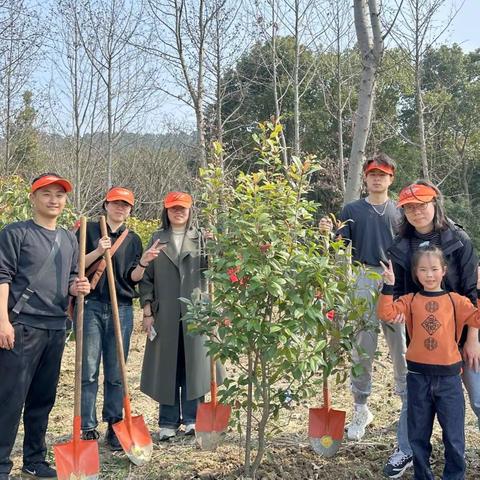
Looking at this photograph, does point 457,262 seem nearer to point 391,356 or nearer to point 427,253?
point 427,253

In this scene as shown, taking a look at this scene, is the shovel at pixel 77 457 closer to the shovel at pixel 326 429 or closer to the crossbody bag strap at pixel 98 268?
the crossbody bag strap at pixel 98 268

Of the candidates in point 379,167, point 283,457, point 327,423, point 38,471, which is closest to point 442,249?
point 379,167

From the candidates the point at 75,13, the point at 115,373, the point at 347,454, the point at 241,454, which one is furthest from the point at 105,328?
the point at 75,13

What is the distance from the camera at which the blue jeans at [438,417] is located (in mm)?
2850

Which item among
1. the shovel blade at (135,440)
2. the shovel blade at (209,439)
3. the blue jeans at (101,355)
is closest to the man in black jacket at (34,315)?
the blue jeans at (101,355)

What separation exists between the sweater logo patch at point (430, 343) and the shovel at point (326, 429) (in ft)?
2.42

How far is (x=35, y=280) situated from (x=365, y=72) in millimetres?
2901

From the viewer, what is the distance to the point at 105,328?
143 inches

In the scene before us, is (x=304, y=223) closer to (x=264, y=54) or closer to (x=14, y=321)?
(x=14, y=321)

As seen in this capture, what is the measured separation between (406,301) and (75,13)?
920 cm

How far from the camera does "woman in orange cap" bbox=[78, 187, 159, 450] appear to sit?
3.56 metres

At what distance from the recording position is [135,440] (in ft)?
11.0

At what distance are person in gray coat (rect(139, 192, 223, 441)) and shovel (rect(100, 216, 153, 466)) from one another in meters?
0.34

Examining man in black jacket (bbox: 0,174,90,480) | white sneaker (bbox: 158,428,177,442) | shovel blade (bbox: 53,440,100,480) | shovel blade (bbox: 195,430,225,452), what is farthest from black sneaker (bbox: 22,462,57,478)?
shovel blade (bbox: 195,430,225,452)
